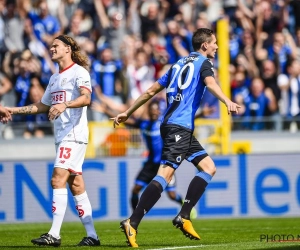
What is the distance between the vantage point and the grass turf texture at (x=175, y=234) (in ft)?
31.5

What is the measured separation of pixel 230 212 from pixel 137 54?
443 cm

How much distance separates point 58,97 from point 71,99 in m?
0.18

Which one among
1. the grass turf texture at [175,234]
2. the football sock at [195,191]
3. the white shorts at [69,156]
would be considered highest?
the white shorts at [69,156]

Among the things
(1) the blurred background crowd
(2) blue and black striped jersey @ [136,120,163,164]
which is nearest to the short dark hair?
(2) blue and black striped jersey @ [136,120,163,164]

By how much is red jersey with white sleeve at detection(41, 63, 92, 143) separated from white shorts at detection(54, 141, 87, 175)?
0.23 ft

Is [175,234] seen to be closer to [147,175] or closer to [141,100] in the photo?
[141,100]

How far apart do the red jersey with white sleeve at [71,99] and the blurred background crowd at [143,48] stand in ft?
24.9

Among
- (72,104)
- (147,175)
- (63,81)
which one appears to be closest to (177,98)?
(72,104)

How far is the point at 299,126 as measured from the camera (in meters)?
17.9

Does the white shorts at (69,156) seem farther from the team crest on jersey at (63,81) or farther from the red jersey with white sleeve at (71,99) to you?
the team crest on jersey at (63,81)

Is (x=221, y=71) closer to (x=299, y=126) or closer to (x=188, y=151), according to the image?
(x=299, y=126)

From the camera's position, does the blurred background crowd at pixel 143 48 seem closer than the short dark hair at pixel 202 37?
No

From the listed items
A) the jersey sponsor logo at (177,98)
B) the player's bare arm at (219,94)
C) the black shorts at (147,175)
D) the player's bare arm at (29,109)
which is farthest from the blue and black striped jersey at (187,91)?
the black shorts at (147,175)

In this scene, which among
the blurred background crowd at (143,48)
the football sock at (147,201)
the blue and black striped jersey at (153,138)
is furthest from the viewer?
the blurred background crowd at (143,48)
